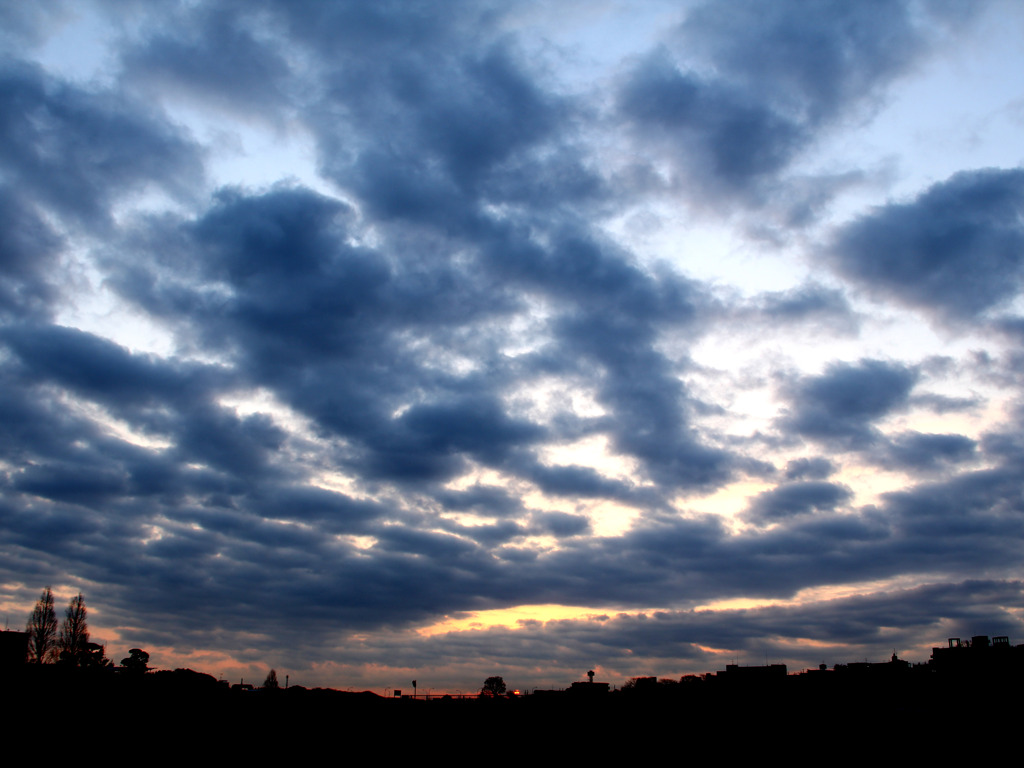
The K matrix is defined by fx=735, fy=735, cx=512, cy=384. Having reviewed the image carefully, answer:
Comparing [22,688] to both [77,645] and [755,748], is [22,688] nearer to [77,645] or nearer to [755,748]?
[755,748]

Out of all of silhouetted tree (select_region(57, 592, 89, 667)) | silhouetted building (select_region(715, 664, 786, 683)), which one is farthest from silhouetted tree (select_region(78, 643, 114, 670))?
silhouetted building (select_region(715, 664, 786, 683))

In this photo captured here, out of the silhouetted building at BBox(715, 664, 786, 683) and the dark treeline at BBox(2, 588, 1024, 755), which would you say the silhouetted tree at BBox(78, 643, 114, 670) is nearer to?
the dark treeline at BBox(2, 588, 1024, 755)

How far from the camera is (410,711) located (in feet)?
222

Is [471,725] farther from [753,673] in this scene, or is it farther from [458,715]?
[753,673]

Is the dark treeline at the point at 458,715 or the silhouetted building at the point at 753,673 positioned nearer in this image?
the dark treeline at the point at 458,715

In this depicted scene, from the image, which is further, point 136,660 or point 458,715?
point 136,660

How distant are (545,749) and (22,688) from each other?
4168 centimetres

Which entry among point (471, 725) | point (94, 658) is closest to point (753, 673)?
point (471, 725)

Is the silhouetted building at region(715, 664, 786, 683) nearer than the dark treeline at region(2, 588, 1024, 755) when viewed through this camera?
No

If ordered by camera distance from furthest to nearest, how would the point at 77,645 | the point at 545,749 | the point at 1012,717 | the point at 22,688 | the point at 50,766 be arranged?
the point at 77,645 → the point at 545,749 → the point at 1012,717 → the point at 22,688 → the point at 50,766

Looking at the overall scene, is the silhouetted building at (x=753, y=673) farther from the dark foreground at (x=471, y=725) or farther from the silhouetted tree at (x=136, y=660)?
the silhouetted tree at (x=136, y=660)

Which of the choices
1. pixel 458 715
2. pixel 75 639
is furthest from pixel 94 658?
A: pixel 458 715

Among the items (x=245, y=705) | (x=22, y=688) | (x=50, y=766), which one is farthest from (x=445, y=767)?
(x=22, y=688)

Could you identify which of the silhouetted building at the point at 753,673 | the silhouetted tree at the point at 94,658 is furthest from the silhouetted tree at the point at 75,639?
the silhouetted building at the point at 753,673
